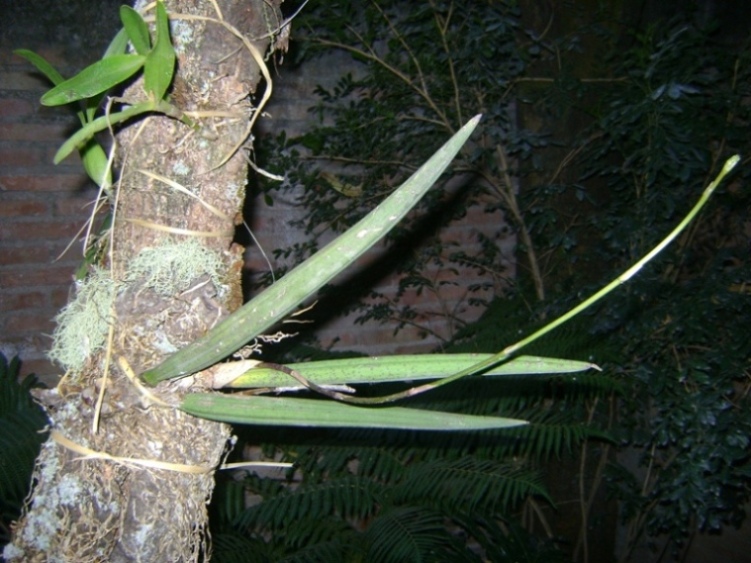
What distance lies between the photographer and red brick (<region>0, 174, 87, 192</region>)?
1679 millimetres

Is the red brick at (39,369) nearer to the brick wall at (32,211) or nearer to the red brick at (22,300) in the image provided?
the brick wall at (32,211)

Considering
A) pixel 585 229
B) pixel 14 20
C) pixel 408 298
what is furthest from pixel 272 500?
pixel 14 20

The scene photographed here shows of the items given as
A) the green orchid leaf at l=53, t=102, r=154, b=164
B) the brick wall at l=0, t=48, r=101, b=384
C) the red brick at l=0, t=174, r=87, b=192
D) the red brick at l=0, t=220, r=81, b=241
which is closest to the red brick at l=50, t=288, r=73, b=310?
the brick wall at l=0, t=48, r=101, b=384

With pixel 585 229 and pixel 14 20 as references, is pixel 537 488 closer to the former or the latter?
pixel 585 229

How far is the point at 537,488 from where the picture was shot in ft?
4.45

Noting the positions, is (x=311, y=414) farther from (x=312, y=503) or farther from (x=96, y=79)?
(x=312, y=503)

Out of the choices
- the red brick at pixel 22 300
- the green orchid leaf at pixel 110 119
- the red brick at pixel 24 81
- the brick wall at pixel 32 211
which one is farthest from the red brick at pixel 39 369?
the green orchid leaf at pixel 110 119

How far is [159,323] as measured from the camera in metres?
0.52

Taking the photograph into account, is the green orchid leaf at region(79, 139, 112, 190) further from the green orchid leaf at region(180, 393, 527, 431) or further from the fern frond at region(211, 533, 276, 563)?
the fern frond at region(211, 533, 276, 563)

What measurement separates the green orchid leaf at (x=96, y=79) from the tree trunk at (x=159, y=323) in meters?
0.04

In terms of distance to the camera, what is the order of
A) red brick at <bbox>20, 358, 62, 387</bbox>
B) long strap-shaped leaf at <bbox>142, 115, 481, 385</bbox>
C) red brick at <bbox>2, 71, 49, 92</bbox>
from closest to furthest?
1. long strap-shaped leaf at <bbox>142, 115, 481, 385</bbox>
2. red brick at <bbox>2, 71, 49, 92</bbox>
3. red brick at <bbox>20, 358, 62, 387</bbox>

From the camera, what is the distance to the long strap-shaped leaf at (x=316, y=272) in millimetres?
446

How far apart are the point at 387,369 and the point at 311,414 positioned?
0.07 m

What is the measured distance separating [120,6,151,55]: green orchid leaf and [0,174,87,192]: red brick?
4.48ft
